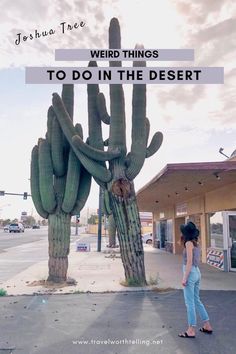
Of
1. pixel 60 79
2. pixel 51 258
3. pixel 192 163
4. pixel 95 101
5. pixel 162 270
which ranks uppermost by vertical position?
pixel 95 101

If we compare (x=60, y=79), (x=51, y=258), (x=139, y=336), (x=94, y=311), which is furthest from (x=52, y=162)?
(x=139, y=336)

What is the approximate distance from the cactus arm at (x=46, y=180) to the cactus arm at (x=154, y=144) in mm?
2924

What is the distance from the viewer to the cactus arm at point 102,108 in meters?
10.2

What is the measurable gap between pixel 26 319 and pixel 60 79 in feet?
15.4

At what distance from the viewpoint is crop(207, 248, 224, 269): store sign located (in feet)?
44.1

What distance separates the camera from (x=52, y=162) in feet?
33.0

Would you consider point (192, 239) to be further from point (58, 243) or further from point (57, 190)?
point (57, 190)

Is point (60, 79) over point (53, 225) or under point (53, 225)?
over

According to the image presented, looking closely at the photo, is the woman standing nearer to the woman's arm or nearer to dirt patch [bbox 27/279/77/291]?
the woman's arm


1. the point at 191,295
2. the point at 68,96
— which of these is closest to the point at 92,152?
the point at 68,96

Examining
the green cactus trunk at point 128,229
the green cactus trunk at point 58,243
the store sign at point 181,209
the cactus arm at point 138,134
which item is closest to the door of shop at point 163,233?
the store sign at point 181,209

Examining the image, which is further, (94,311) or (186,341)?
(94,311)

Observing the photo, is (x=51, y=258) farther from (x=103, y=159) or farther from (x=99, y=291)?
(x=103, y=159)

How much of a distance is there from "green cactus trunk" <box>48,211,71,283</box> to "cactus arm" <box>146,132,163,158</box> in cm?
309
